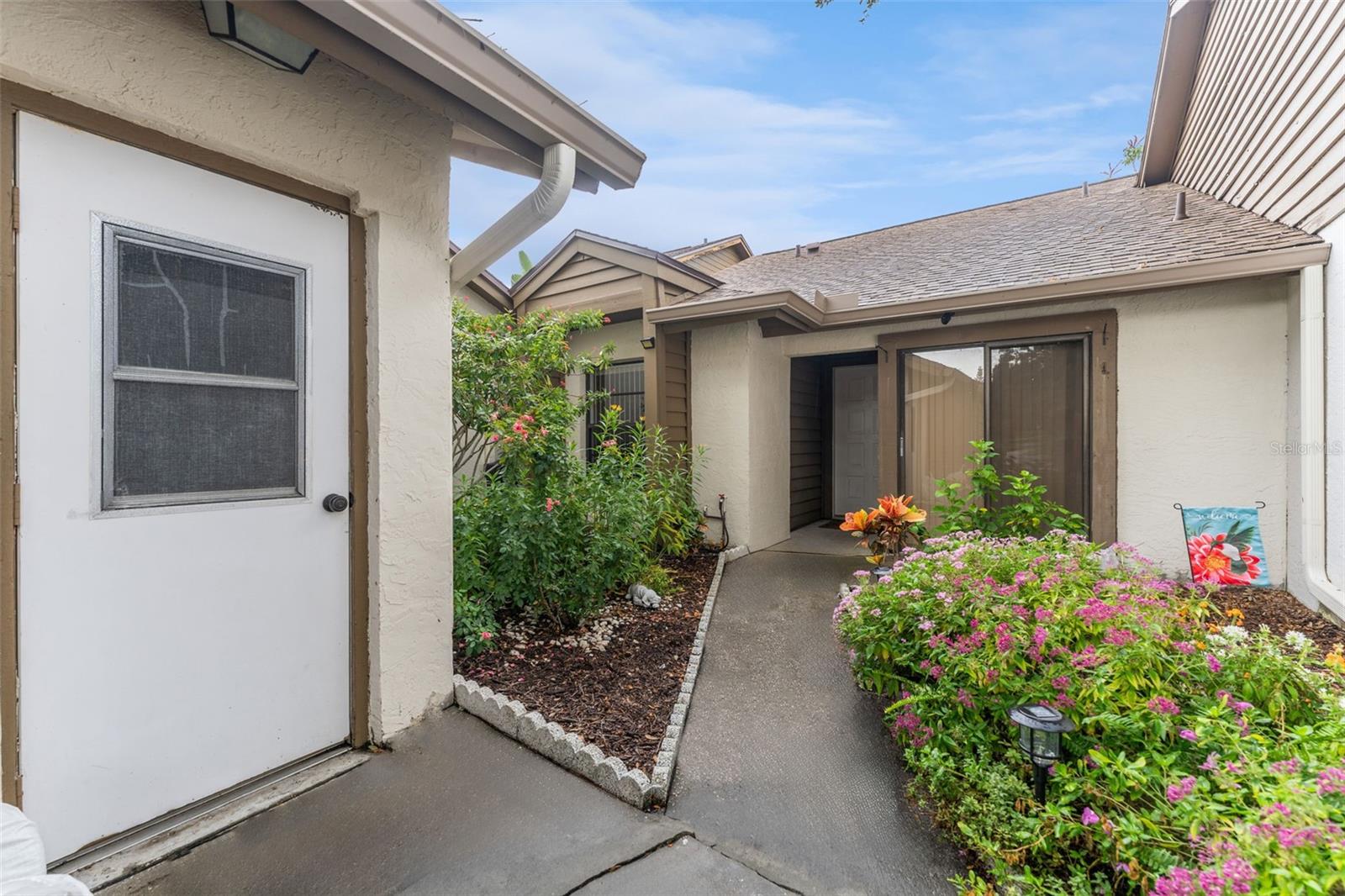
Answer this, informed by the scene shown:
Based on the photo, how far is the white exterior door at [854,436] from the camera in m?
7.36

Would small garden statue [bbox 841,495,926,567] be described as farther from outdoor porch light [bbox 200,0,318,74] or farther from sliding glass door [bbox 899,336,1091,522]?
outdoor porch light [bbox 200,0,318,74]

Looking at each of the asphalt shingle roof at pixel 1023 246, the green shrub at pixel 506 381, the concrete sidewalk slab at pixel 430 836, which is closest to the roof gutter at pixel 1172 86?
the asphalt shingle roof at pixel 1023 246

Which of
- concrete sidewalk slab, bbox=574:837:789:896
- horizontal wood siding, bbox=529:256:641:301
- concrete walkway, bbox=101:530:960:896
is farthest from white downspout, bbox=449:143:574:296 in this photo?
horizontal wood siding, bbox=529:256:641:301

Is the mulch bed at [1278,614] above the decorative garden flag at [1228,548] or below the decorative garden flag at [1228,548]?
below

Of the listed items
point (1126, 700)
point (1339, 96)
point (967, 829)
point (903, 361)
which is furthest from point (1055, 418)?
point (967, 829)

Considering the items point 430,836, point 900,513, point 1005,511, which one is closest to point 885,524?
point 900,513

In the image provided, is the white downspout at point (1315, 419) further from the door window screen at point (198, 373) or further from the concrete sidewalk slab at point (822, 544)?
the door window screen at point (198, 373)

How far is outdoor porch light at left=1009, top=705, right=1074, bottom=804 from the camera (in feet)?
5.65

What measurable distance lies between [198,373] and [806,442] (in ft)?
20.2

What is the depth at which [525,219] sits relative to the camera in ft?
7.69

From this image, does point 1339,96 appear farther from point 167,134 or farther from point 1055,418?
point 167,134

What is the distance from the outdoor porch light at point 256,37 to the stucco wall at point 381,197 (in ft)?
0.45

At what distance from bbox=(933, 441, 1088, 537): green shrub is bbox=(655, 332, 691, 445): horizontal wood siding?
94.3 inches

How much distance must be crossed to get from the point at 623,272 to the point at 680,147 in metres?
1.95
